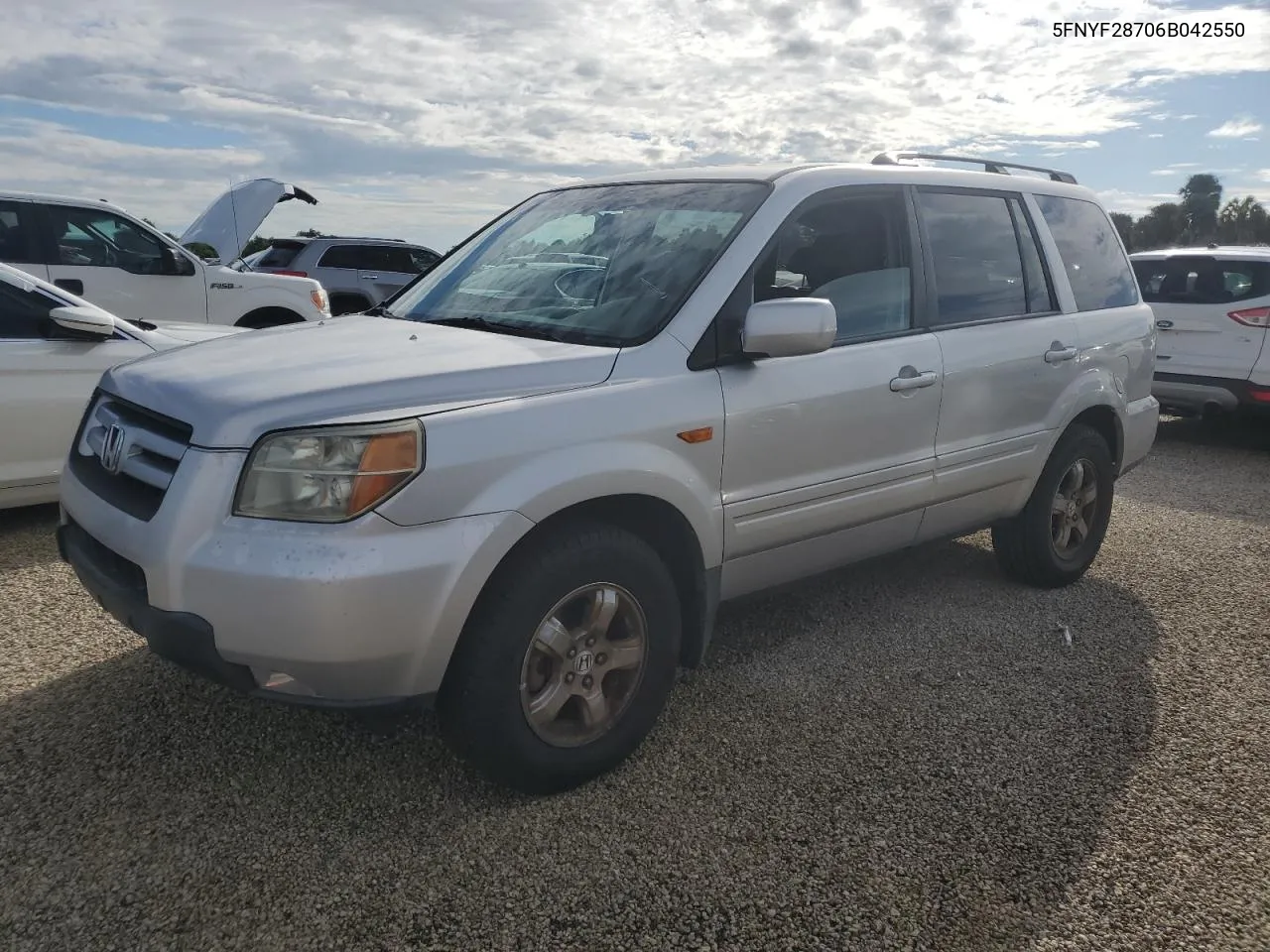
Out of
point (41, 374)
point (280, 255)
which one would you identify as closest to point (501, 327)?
point (41, 374)

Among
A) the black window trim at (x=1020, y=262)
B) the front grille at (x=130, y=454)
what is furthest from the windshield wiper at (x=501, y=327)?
the black window trim at (x=1020, y=262)

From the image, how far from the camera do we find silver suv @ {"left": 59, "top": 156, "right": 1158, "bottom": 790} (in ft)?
8.17

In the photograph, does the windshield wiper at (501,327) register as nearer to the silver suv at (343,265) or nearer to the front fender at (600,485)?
the front fender at (600,485)

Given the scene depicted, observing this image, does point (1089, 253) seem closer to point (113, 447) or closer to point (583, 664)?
point (583, 664)

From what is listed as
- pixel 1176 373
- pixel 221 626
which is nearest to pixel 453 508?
pixel 221 626

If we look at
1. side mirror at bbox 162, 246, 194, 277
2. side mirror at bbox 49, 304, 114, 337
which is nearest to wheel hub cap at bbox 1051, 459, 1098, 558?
side mirror at bbox 49, 304, 114, 337

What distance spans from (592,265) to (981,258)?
1.73m

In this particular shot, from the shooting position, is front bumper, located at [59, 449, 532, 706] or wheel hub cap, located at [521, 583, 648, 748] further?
wheel hub cap, located at [521, 583, 648, 748]

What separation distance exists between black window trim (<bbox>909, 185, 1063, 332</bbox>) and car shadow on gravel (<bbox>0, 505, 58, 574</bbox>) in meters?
4.00

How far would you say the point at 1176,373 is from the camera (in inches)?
348

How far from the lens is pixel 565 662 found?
112 inches

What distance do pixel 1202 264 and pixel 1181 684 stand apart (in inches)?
249

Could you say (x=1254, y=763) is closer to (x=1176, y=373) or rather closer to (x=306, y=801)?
(x=306, y=801)

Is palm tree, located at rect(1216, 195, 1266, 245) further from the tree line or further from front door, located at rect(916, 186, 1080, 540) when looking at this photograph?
front door, located at rect(916, 186, 1080, 540)
